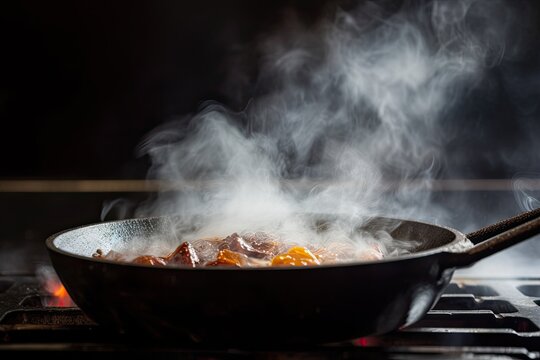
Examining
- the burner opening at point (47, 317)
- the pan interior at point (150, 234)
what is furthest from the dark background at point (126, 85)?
the burner opening at point (47, 317)

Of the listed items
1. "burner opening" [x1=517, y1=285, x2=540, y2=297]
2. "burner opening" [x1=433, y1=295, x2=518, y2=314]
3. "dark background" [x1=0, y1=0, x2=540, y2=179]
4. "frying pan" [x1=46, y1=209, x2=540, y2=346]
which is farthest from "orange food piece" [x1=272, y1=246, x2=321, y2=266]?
"dark background" [x1=0, y1=0, x2=540, y2=179]

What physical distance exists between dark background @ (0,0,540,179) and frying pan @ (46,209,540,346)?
3066mm

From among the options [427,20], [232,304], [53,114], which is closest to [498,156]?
[427,20]

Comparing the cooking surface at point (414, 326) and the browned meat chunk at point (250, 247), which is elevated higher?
the browned meat chunk at point (250, 247)

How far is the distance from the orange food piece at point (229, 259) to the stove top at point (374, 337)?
0.74 feet

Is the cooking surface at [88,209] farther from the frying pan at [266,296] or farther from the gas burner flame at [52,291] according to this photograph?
the frying pan at [266,296]

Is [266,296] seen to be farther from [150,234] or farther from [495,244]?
[150,234]

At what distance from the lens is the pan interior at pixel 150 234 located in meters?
1.59

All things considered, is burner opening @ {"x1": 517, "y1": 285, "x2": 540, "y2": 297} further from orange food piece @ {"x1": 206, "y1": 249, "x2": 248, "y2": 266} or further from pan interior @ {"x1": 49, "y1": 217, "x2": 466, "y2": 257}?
orange food piece @ {"x1": 206, "y1": 249, "x2": 248, "y2": 266}

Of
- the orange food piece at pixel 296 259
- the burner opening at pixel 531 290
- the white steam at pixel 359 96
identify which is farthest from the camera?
the white steam at pixel 359 96

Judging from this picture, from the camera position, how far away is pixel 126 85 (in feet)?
14.2

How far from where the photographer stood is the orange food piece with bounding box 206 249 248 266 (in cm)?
143

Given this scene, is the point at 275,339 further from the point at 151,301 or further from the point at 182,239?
the point at 182,239

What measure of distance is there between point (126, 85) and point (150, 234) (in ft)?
8.60
